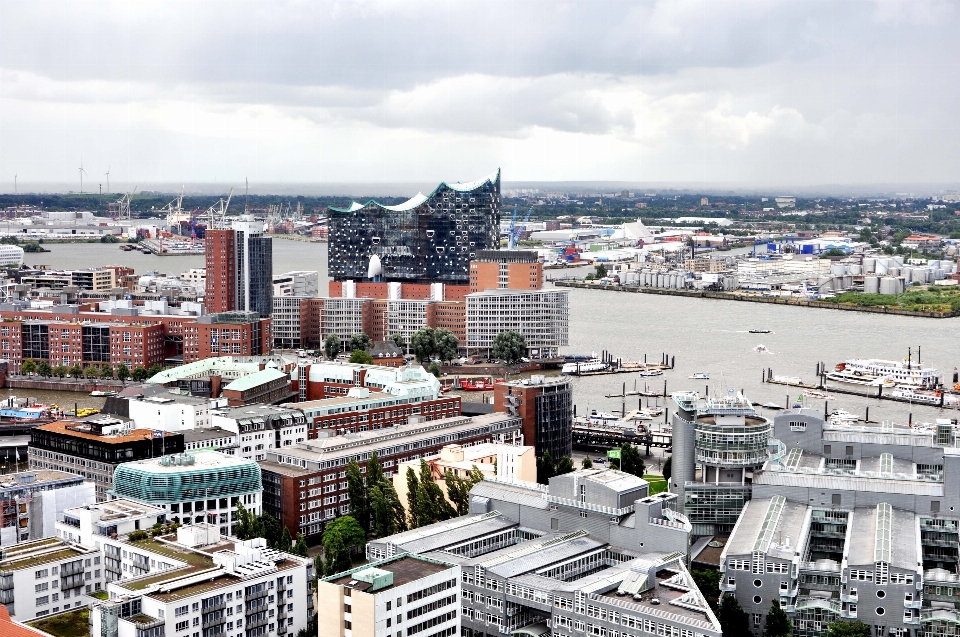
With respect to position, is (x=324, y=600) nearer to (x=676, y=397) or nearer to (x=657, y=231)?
(x=676, y=397)

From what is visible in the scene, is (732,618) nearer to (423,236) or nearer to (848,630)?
(848,630)

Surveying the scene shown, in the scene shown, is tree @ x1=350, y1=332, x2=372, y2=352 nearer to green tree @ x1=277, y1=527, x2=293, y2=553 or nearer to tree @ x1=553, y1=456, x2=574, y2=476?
tree @ x1=553, y1=456, x2=574, y2=476

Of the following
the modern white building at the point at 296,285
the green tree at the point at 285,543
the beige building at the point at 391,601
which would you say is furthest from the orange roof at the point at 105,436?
the modern white building at the point at 296,285

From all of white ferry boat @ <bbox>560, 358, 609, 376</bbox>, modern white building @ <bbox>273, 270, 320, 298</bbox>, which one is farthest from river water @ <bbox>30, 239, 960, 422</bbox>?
modern white building @ <bbox>273, 270, 320, 298</bbox>

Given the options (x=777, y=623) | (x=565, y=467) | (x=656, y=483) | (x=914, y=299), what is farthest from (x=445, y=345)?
(x=914, y=299)

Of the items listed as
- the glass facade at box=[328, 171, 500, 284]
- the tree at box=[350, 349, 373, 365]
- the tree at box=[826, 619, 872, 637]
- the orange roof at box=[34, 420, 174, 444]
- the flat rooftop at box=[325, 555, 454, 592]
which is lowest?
the tree at box=[826, 619, 872, 637]

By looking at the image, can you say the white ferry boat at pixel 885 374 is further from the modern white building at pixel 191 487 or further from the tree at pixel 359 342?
the modern white building at pixel 191 487

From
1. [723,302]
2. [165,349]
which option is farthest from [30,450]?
[723,302]
